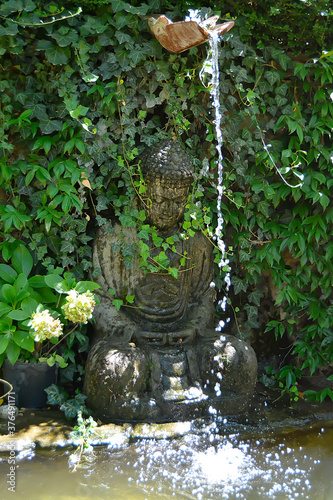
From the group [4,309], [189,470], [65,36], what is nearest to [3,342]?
[4,309]

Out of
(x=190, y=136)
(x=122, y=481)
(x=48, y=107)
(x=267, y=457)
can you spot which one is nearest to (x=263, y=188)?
(x=190, y=136)

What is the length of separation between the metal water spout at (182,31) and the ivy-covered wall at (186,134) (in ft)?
0.66

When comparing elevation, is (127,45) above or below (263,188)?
above

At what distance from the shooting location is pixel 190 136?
4.31 m

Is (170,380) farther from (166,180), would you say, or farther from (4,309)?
(166,180)

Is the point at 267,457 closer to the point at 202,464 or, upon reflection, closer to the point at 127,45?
the point at 202,464

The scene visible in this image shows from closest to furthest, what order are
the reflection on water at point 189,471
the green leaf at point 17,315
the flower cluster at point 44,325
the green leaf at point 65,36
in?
the reflection on water at point 189,471 < the flower cluster at point 44,325 < the green leaf at point 17,315 < the green leaf at point 65,36

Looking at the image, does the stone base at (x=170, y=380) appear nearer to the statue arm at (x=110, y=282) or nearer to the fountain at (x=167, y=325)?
the fountain at (x=167, y=325)

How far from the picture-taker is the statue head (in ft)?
12.4

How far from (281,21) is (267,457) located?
10.3 feet

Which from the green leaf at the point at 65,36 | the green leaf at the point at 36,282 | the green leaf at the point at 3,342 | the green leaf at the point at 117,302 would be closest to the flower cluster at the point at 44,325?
the green leaf at the point at 3,342

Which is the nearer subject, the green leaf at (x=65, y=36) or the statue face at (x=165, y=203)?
the green leaf at (x=65, y=36)

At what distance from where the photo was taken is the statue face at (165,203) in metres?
3.84

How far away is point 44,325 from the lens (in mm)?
3361
